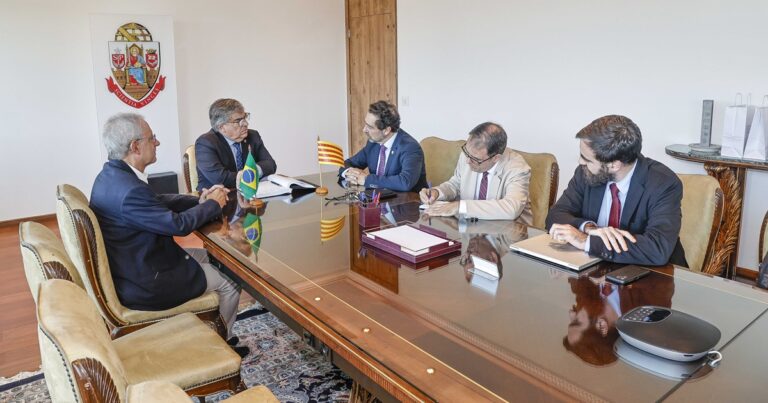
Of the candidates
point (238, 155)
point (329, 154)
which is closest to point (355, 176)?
point (329, 154)

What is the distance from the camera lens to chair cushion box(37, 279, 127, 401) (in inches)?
41.4

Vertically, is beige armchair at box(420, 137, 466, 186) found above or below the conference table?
above

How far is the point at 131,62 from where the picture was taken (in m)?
5.38

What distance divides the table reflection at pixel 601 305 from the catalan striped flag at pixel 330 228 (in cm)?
92

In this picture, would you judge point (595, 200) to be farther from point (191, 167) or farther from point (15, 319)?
point (15, 319)

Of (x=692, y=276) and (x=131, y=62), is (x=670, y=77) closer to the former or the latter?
(x=692, y=276)

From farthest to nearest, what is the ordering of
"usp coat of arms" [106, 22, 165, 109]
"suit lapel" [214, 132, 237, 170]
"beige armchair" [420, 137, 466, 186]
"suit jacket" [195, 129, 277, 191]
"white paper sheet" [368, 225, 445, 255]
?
"usp coat of arms" [106, 22, 165, 109], "beige armchair" [420, 137, 466, 186], "suit lapel" [214, 132, 237, 170], "suit jacket" [195, 129, 277, 191], "white paper sheet" [368, 225, 445, 255]

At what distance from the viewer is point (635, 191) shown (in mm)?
2029

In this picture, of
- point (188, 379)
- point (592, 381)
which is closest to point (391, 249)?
point (188, 379)

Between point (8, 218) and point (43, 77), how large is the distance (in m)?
1.33

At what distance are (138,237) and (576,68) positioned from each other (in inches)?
134

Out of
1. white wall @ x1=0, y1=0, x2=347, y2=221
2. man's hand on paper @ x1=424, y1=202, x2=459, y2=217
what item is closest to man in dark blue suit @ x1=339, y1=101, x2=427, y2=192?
man's hand on paper @ x1=424, y1=202, x2=459, y2=217

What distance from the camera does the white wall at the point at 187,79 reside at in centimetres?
510

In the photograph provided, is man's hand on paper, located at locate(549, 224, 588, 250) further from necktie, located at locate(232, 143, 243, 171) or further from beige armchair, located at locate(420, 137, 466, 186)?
necktie, located at locate(232, 143, 243, 171)
